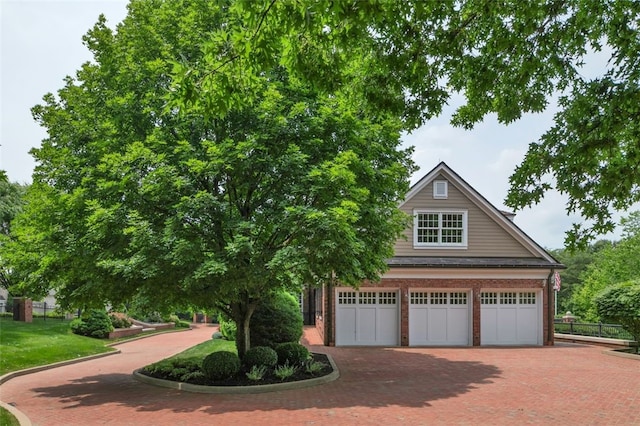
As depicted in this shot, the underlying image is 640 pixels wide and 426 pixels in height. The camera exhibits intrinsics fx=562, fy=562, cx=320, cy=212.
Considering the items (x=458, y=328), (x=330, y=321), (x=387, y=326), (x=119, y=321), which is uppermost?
(x=330, y=321)

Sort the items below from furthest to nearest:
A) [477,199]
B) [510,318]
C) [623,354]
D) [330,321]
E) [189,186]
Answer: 1. [477,199]
2. [510,318]
3. [330,321]
4. [623,354]
5. [189,186]

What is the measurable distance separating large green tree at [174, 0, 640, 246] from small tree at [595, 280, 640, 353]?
15033mm

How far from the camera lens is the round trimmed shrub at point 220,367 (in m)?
14.3

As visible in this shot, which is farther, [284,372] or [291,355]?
[291,355]

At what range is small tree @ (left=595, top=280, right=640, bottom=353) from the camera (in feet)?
67.4

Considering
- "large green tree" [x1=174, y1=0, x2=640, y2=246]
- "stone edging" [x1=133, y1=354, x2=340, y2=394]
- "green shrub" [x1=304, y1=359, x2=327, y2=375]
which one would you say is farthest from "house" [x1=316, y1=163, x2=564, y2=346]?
"large green tree" [x1=174, y1=0, x2=640, y2=246]

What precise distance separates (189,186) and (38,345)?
13.4 metres

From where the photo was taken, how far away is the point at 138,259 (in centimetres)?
1256

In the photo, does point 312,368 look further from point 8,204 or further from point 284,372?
point 8,204

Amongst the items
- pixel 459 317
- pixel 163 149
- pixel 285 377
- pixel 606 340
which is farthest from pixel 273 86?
pixel 606 340

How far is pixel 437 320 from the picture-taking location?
25.1 meters

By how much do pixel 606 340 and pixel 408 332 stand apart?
877cm

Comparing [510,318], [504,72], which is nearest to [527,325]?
[510,318]

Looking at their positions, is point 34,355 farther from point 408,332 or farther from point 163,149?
point 408,332
